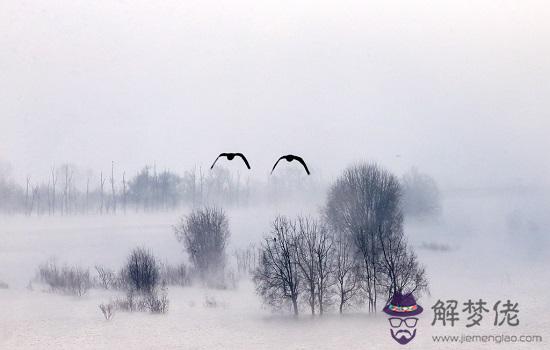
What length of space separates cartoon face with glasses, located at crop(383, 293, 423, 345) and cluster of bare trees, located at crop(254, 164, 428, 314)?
19 cm

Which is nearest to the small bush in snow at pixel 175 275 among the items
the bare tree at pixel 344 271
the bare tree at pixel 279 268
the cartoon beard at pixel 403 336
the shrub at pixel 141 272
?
the shrub at pixel 141 272

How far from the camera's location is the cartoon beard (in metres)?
8.95

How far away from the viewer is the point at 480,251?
448 inches

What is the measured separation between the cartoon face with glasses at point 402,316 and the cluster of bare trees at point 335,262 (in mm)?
187

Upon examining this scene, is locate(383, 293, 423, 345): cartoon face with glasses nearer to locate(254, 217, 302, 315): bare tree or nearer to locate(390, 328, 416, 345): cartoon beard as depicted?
locate(390, 328, 416, 345): cartoon beard

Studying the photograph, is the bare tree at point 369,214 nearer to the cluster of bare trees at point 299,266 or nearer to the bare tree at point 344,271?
the bare tree at point 344,271

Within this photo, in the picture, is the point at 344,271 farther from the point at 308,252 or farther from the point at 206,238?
the point at 206,238

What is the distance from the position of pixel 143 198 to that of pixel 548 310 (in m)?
9.36

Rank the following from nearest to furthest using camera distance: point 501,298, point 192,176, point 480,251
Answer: point 501,298
point 480,251
point 192,176

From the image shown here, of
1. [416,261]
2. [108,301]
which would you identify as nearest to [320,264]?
[416,261]

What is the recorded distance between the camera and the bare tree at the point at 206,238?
1114cm

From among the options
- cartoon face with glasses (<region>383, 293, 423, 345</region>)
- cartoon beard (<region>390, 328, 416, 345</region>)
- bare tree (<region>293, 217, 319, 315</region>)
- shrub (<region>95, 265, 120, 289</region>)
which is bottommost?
cartoon beard (<region>390, 328, 416, 345</region>)

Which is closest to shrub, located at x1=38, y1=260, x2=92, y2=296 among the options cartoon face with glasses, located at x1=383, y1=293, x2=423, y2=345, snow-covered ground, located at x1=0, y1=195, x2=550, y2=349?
snow-covered ground, located at x1=0, y1=195, x2=550, y2=349

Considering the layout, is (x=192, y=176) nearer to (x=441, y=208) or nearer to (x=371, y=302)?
(x=371, y=302)
